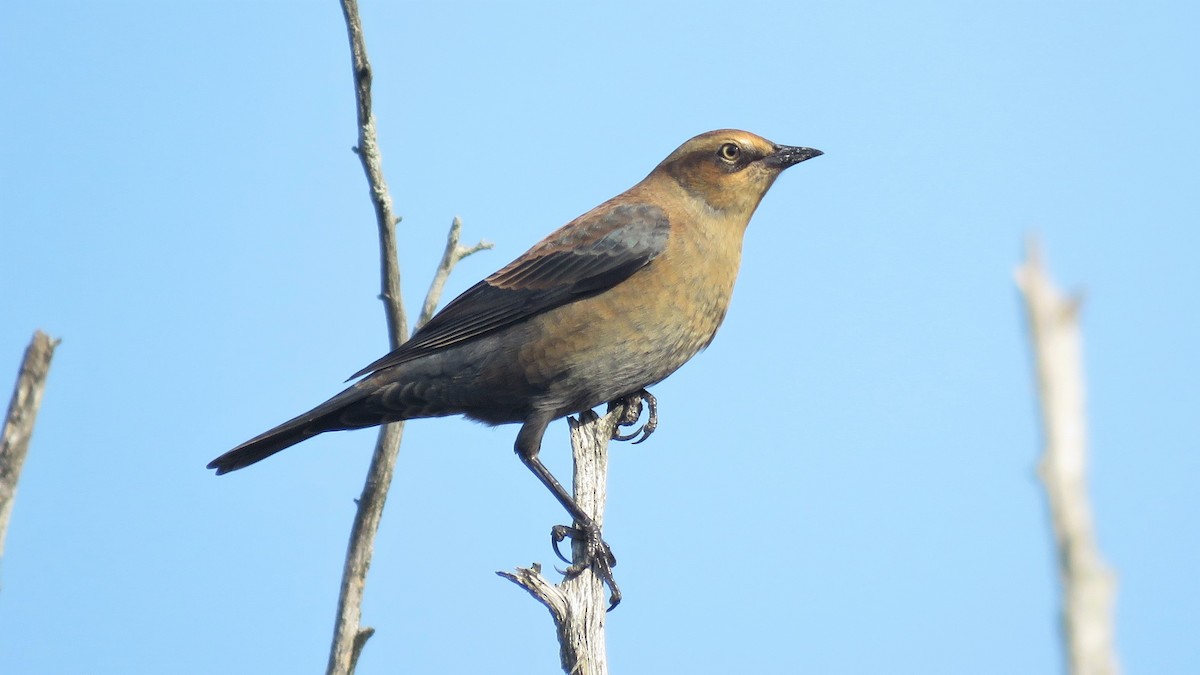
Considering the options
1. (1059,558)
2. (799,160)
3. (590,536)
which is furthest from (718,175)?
(1059,558)

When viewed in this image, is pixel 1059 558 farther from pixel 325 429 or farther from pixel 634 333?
pixel 325 429

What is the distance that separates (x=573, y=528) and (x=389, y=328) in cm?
172

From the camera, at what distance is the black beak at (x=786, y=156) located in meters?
7.45

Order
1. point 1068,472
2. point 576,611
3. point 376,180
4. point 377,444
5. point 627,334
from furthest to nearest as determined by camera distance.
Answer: point 377,444 → point 627,334 → point 376,180 → point 576,611 → point 1068,472

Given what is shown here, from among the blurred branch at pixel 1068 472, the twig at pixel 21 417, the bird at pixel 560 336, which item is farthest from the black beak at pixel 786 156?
the blurred branch at pixel 1068 472

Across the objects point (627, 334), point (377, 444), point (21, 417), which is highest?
point (627, 334)

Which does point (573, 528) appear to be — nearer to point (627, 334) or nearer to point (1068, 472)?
point (627, 334)

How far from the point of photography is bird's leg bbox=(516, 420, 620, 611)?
5684mm

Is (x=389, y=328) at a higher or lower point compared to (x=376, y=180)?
lower

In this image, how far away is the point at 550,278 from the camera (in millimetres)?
6895

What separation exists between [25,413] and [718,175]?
5150 millimetres

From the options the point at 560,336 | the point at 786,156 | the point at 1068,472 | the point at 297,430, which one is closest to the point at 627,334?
the point at 560,336

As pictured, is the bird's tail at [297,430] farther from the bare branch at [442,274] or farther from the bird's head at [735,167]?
the bird's head at [735,167]

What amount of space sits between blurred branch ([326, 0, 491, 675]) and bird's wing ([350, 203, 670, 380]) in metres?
0.16
